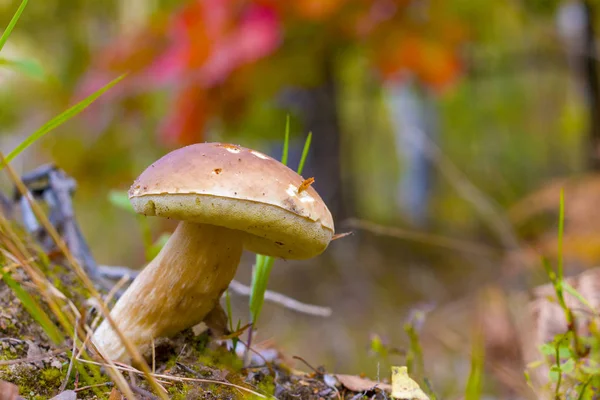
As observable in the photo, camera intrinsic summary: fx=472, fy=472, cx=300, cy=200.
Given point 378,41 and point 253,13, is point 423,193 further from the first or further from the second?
point 253,13

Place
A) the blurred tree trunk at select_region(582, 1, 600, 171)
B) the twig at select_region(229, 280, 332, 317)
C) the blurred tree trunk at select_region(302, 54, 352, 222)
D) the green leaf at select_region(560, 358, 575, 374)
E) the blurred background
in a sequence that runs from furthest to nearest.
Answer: the blurred tree trunk at select_region(302, 54, 352, 222) < the blurred tree trunk at select_region(582, 1, 600, 171) < the blurred background < the twig at select_region(229, 280, 332, 317) < the green leaf at select_region(560, 358, 575, 374)

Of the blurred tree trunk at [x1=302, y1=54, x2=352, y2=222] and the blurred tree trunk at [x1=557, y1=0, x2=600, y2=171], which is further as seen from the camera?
the blurred tree trunk at [x1=302, y1=54, x2=352, y2=222]

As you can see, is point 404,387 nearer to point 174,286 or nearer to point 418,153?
point 174,286

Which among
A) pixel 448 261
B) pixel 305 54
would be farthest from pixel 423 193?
pixel 305 54

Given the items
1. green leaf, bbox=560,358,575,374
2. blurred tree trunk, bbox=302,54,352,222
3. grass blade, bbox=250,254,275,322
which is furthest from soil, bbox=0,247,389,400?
blurred tree trunk, bbox=302,54,352,222

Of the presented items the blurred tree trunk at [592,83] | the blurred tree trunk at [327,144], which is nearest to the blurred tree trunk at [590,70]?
the blurred tree trunk at [592,83]

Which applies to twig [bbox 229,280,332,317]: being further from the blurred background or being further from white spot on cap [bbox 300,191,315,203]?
white spot on cap [bbox 300,191,315,203]

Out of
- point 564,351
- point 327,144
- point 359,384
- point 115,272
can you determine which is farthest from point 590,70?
point 115,272
